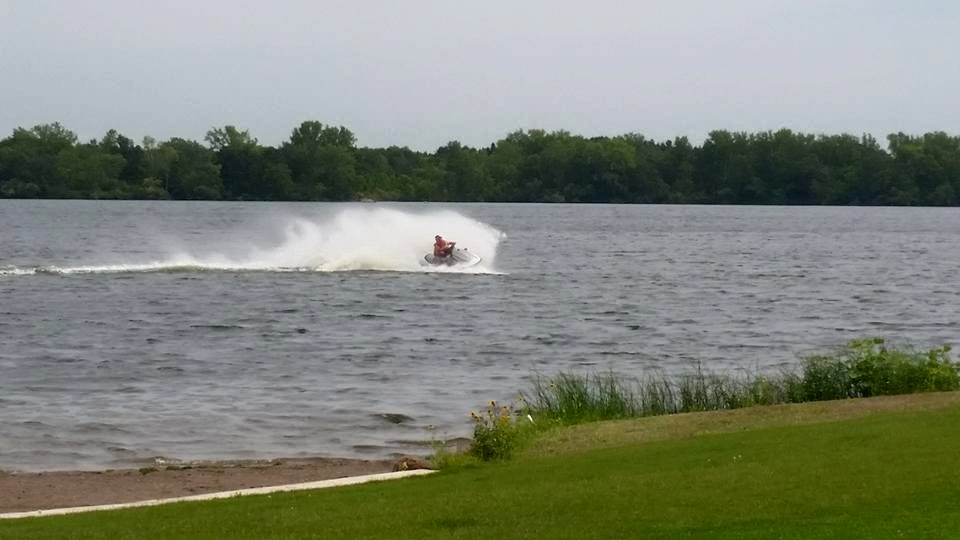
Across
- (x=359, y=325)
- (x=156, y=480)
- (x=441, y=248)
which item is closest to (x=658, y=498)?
(x=156, y=480)

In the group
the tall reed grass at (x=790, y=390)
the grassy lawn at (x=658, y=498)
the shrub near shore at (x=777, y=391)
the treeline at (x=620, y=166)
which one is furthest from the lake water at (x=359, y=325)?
the treeline at (x=620, y=166)

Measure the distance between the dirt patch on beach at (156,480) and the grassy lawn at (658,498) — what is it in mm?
2464

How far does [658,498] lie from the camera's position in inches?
544

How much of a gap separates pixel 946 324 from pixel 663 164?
155435 mm

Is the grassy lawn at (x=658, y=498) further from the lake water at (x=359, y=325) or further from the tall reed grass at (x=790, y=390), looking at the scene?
the lake water at (x=359, y=325)

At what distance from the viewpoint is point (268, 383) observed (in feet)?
96.2

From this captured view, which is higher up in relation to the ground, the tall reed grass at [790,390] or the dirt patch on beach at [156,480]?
the tall reed grass at [790,390]

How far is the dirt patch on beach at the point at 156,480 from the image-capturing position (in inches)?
698

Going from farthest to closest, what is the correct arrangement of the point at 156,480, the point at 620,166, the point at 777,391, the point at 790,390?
the point at 620,166, the point at 777,391, the point at 790,390, the point at 156,480

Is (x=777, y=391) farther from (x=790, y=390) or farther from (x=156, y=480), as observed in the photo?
(x=156, y=480)

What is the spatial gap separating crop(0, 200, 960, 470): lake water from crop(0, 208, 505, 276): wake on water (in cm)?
19

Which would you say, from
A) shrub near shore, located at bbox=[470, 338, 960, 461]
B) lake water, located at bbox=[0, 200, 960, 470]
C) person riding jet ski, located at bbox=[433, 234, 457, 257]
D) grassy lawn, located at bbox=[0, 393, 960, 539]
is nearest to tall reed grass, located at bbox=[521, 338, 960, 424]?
shrub near shore, located at bbox=[470, 338, 960, 461]

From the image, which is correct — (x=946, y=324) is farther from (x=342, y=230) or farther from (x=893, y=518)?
(x=342, y=230)

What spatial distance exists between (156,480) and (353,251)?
1973 inches
